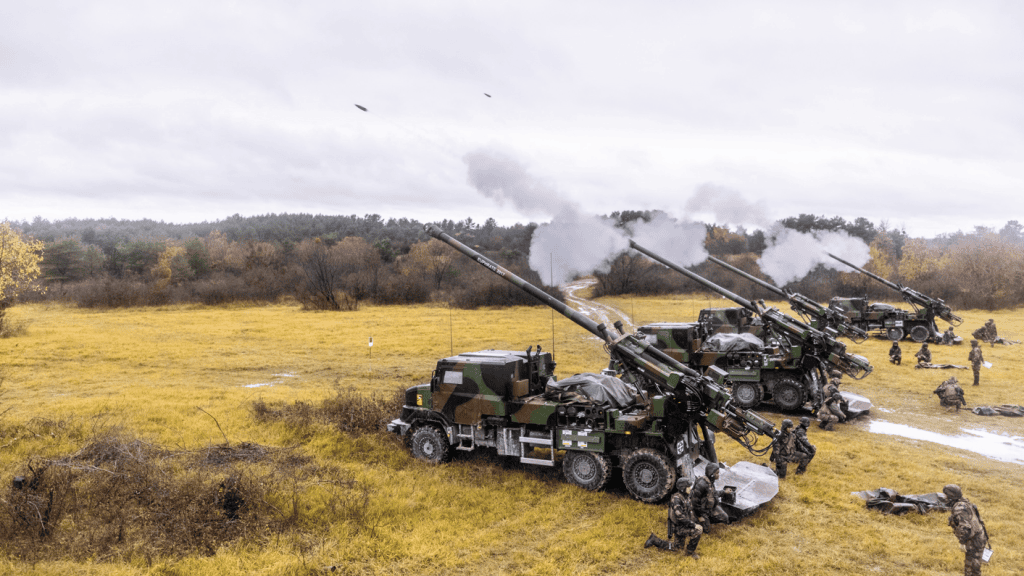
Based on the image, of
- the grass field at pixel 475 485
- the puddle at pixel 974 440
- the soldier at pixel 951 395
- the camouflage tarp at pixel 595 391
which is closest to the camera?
the grass field at pixel 475 485

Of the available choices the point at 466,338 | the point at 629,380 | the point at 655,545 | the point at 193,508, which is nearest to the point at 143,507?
the point at 193,508

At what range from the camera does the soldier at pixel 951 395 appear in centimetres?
1778

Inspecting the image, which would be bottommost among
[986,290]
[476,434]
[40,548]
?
[40,548]

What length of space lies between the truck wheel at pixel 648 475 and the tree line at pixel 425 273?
2350 cm

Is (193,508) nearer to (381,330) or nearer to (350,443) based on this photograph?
(350,443)

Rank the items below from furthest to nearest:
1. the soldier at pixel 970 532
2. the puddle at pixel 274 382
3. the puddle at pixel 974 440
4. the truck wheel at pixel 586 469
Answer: the puddle at pixel 274 382 < the puddle at pixel 974 440 < the truck wheel at pixel 586 469 < the soldier at pixel 970 532

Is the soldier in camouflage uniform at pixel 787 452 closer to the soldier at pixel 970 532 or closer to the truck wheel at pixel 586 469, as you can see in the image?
the truck wheel at pixel 586 469

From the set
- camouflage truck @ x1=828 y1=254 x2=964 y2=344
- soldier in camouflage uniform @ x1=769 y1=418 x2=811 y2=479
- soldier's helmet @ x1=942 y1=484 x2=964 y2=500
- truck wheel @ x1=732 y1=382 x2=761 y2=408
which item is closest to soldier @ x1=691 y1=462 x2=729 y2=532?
soldier's helmet @ x1=942 y1=484 x2=964 y2=500

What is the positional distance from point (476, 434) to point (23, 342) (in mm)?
32544

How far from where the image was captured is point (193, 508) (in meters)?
9.74

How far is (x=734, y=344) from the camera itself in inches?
740

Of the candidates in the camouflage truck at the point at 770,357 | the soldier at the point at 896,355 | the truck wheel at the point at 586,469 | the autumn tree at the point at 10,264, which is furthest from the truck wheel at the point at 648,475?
the autumn tree at the point at 10,264

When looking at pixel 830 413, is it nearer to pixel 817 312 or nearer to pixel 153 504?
pixel 817 312

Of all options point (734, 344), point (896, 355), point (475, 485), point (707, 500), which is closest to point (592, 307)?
point (896, 355)
